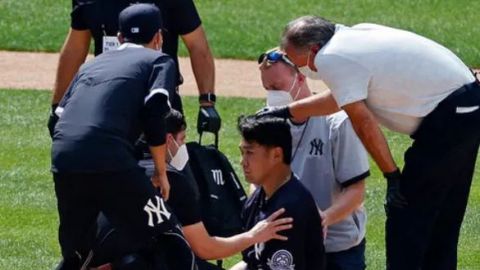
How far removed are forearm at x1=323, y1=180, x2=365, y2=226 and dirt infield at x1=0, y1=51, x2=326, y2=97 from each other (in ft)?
23.4

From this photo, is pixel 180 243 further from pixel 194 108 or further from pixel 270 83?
pixel 194 108

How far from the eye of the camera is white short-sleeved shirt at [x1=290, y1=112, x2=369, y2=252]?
6.93 meters

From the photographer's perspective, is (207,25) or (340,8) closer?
(207,25)

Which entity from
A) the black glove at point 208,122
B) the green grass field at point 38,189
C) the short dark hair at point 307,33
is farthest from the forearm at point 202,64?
the short dark hair at point 307,33

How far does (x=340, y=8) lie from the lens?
60.8ft

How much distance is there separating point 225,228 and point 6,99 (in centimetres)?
703

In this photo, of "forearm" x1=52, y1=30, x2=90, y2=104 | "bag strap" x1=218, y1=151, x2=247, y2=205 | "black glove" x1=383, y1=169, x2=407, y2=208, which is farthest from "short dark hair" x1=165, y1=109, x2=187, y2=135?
"forearm" x1=52, y1=30, x2=90, y2=104

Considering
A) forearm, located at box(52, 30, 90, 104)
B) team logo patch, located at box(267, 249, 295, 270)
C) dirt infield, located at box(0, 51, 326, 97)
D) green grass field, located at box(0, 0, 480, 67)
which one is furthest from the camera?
green grass field, located at box(0, 0, 480, 67)

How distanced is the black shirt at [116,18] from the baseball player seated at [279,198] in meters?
1.65

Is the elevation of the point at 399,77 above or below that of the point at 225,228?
above

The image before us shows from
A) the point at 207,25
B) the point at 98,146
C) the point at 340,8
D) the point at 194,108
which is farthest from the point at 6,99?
the point at 98,146

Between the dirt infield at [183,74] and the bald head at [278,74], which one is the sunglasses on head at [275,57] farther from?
the dirt infield at [183,74]

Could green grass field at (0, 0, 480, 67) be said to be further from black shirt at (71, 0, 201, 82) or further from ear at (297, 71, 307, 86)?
ear at (297, 71, 307, 86)

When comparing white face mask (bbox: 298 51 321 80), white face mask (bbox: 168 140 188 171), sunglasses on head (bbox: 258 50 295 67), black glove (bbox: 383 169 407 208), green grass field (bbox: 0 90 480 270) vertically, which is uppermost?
white face mask (bbox: 298 51 321 80)
